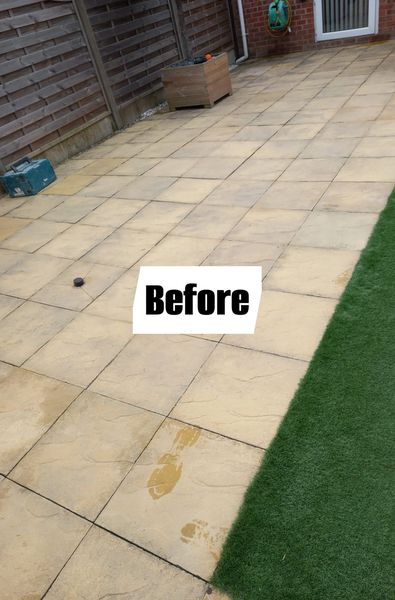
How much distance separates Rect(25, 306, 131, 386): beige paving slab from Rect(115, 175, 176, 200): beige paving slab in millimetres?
2174

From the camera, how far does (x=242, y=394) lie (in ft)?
7.72

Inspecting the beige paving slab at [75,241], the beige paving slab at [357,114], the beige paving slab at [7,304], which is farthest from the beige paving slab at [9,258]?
the beige paving slab at [357,114]

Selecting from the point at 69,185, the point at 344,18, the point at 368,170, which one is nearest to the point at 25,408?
the point at 368,170

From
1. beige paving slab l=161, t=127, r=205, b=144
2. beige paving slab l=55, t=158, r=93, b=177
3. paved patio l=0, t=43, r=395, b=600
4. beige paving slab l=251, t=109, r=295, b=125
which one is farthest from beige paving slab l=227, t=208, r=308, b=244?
beige paving slab l=55, t=158, r=93, b=177

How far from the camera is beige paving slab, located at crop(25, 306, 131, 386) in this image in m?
2.76

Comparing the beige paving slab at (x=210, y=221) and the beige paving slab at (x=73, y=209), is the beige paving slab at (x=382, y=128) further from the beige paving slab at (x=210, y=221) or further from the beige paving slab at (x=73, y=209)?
the beige paving slab at (x=73, y=209)

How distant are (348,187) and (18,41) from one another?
4.57 m

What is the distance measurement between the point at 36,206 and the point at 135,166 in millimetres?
1416

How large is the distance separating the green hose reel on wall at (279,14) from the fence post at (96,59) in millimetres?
4431

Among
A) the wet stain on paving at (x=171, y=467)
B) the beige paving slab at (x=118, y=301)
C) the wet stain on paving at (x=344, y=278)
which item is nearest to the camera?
the wet stain on paving at (x=171, y=467)

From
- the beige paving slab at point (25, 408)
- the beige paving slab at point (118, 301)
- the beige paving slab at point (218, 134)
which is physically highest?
the beige paving slab at point (25, 408)

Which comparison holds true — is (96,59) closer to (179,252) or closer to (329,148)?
(329,148)

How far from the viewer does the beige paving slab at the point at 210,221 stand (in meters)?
3.89

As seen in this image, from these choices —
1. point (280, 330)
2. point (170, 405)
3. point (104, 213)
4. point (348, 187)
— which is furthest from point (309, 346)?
point (104, 213)
